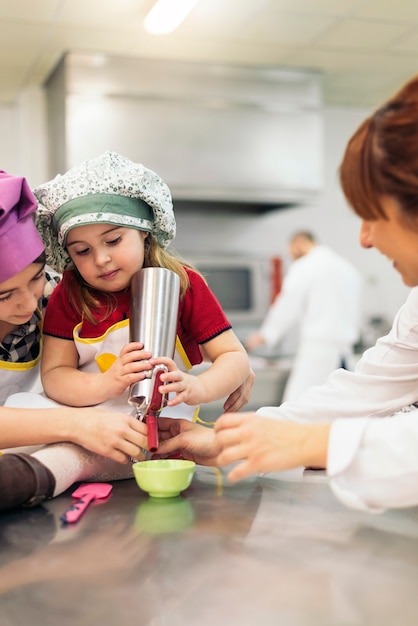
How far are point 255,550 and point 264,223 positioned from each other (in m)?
3.47

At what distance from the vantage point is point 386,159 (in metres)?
0.75

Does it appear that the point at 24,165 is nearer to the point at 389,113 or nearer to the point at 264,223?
the point at 264,223

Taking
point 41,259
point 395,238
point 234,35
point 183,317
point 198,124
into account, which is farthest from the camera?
point 198,124

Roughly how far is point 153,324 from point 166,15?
6.83ft

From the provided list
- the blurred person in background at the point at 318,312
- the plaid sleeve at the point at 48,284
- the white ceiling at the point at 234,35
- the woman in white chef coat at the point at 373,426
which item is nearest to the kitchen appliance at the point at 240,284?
the blurred person in background at the point at 318,312

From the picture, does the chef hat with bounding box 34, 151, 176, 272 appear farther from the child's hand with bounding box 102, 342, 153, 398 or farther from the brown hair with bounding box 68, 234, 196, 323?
the child's hand with bounding box 102, 342, 153, 398

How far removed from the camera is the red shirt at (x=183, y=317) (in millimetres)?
1185

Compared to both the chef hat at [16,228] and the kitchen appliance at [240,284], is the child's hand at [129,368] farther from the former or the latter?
the kitchen appliance at [240,284]

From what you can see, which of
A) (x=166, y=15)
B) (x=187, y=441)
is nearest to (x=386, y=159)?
(x=187, y=441)

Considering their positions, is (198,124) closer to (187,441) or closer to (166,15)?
(166,15)

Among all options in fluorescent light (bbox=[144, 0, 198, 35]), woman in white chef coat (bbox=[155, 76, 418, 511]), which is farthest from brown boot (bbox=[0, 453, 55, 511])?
fluorescent light (bbox=[144, 0, 198, 35])

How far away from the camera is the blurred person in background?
3.64m

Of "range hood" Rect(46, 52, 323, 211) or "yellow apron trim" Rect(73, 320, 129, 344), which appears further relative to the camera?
"range hood" Rect(46, 52, 323, 211)

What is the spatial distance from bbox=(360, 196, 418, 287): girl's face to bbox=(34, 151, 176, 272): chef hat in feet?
1.38
